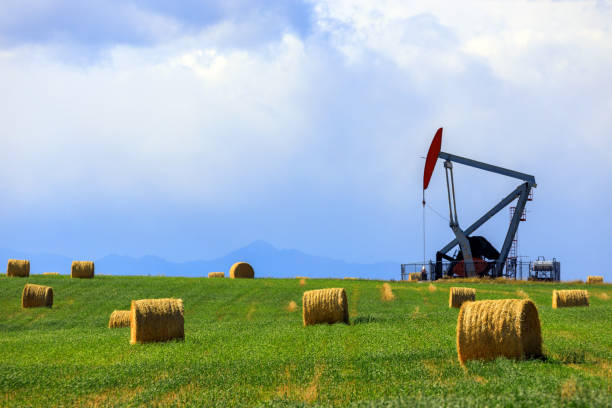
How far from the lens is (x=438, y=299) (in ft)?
134

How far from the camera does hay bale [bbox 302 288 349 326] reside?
26344 millimetres

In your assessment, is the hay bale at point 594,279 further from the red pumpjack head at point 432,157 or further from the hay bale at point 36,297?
the hay bale at point 36,297

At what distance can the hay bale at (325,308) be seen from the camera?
86.4ft

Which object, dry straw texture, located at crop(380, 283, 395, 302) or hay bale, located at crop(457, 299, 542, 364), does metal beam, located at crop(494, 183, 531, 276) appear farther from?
hay bale, located at crop(457, 299, 542, 364)

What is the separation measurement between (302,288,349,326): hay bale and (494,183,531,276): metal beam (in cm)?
4279

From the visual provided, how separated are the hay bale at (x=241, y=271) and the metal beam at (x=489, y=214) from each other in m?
21.4

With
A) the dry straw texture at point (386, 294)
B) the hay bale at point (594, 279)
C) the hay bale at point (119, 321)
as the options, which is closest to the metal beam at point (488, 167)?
the hay bale at point (594, 279)

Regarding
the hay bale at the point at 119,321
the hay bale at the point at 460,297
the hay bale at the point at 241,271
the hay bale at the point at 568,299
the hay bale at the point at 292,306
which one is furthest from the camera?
the hay bale at the point at 241,271

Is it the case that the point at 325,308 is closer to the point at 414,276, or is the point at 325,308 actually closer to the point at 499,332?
the point at 499,332

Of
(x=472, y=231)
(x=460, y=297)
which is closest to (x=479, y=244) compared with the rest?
(x=472, y=231)

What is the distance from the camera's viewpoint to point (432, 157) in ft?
218

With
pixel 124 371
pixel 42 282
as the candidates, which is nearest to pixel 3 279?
pixel 42 282

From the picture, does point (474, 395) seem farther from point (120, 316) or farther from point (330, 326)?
point (120, 316)

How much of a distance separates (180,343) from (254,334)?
2.91 meters
